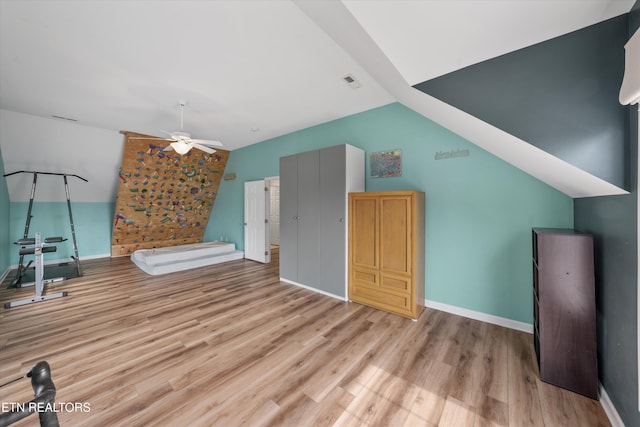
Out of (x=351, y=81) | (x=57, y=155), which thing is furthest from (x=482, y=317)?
(x=57, y=155)

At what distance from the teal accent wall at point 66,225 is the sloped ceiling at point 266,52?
271cm

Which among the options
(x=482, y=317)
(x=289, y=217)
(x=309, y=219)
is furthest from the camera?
(x=289, y=217)

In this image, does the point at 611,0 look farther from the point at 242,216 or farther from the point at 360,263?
the point at 242,216

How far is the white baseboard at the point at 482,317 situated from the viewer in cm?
272

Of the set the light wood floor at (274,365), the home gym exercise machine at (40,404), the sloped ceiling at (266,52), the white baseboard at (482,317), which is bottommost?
the light wood floor at (274,365)

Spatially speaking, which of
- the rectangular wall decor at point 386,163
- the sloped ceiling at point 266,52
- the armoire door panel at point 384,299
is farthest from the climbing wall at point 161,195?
the armoire door panel at point 384,299

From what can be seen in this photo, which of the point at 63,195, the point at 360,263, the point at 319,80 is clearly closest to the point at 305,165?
the point at 319,80

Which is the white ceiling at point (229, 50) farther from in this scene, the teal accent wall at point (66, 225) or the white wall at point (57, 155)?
the teal accent wall at point (66, 225)

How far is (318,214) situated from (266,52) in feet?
7.42

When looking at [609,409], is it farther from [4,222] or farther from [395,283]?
[4,222]

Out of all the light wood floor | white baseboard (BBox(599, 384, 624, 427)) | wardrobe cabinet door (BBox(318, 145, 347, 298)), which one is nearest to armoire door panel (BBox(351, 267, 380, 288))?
wardrobe cabinet door (BBox(318, 145, 347, 298))

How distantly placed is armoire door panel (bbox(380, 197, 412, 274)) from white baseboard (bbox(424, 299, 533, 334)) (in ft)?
2.51

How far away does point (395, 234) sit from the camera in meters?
3.13

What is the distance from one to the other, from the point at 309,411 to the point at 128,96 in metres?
4.47
